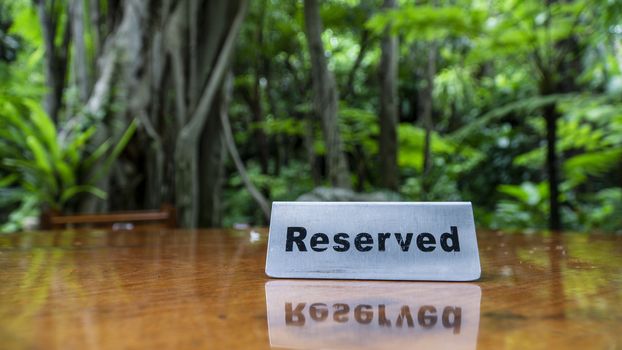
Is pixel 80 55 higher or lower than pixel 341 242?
higher

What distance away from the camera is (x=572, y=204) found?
→ 391 cm

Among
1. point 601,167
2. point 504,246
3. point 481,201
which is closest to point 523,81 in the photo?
point 481,201

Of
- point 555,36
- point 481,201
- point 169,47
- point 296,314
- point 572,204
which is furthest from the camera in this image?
point 481,201

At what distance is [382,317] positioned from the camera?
197mm

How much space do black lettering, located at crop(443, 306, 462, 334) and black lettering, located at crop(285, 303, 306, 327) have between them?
0.05 metres

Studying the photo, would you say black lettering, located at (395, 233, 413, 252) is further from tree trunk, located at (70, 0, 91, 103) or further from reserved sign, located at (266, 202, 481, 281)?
tree trunk, located at (70, 0, 91, 103)

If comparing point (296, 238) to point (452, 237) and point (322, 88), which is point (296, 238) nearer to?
point (452, 237)

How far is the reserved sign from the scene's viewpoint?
31 centimetres

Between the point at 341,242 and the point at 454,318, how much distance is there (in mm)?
135

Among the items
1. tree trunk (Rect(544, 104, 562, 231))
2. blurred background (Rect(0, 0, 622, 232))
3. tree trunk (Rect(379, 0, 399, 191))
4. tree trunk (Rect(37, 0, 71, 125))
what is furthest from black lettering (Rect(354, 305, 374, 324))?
tree trunk (Rect(379, 0, 399, 191))

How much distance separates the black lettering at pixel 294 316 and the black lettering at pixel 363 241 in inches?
3.9

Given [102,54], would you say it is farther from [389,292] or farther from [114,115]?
[389,292]

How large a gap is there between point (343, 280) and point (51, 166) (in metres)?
1.67

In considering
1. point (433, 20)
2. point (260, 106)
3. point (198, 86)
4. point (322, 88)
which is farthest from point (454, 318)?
point (260, 106)
